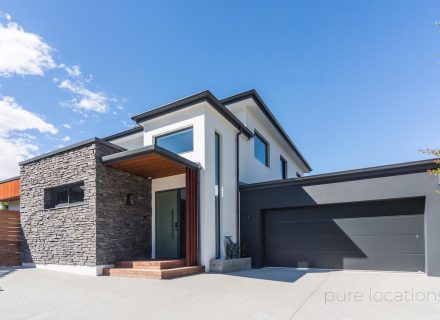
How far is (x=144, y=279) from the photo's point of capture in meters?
7.24

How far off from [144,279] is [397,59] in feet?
29.6

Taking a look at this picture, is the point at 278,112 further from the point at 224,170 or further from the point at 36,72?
the point at 36,72

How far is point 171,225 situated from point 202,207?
160 centimetres

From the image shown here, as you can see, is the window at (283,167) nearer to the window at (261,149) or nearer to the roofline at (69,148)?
the window at (261,149)

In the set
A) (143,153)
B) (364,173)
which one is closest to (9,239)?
(143,153)

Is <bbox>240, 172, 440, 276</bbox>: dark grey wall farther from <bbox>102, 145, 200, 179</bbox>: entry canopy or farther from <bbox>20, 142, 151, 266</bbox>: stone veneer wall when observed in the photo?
<bbox>20, 142, 151, 266</bbox>: stone veneer wall

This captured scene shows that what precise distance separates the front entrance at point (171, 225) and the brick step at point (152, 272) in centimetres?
150

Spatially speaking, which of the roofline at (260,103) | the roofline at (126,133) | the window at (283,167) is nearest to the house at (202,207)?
the roofline at (260,103)

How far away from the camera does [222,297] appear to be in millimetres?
5387

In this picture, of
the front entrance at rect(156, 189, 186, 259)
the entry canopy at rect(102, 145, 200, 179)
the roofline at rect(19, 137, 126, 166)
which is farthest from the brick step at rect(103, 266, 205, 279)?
the roofline at rect(19, 137, 126, 166)

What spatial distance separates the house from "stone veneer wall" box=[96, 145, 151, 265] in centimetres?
3

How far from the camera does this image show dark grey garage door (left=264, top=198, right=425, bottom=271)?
27.9 ft

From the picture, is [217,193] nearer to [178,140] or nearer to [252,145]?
[178,140]

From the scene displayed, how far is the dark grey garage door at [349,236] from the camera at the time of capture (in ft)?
27.9
